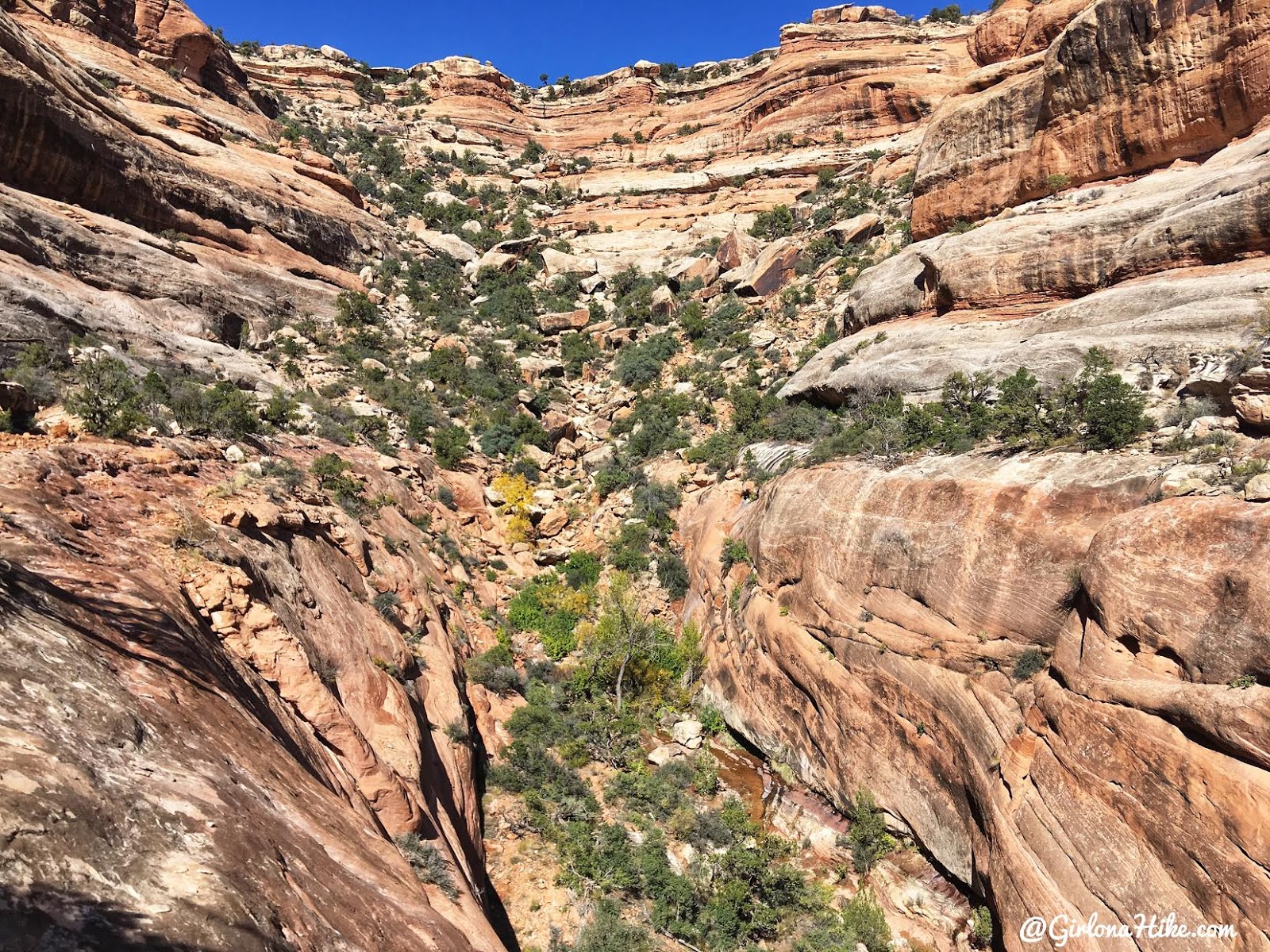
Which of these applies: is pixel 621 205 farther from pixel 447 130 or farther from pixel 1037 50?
pixel 1037 50

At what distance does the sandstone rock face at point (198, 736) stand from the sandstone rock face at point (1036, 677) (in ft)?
24.8

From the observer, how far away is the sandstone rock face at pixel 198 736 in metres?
3.54

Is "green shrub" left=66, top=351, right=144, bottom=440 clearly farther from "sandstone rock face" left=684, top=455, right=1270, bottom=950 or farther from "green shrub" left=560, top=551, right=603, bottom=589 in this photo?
"sandstone rock face" left=684, top=455, right=1270, bottom=950

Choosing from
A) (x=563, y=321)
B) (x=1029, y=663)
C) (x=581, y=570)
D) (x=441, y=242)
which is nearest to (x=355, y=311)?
(x=563, y=321)

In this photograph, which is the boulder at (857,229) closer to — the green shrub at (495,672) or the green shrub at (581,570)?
the green shrub at (581,570)

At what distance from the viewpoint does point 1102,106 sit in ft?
54.1

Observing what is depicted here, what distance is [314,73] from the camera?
190 ft

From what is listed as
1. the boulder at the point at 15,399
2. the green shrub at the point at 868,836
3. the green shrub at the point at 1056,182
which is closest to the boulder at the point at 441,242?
the boulder at the point at 15,399

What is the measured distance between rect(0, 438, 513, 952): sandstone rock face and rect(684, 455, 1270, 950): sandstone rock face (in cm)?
754

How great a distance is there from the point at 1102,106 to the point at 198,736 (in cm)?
2402

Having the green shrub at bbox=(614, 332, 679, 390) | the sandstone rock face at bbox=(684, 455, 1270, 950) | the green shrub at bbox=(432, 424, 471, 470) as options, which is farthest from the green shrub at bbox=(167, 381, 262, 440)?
the green shrub at bbox=(614, 332, 679, 390)

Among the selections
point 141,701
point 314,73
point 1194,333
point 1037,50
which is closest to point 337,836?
point 141,701

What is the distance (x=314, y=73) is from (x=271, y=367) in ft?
178

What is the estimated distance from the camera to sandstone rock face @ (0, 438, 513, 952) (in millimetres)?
3537
